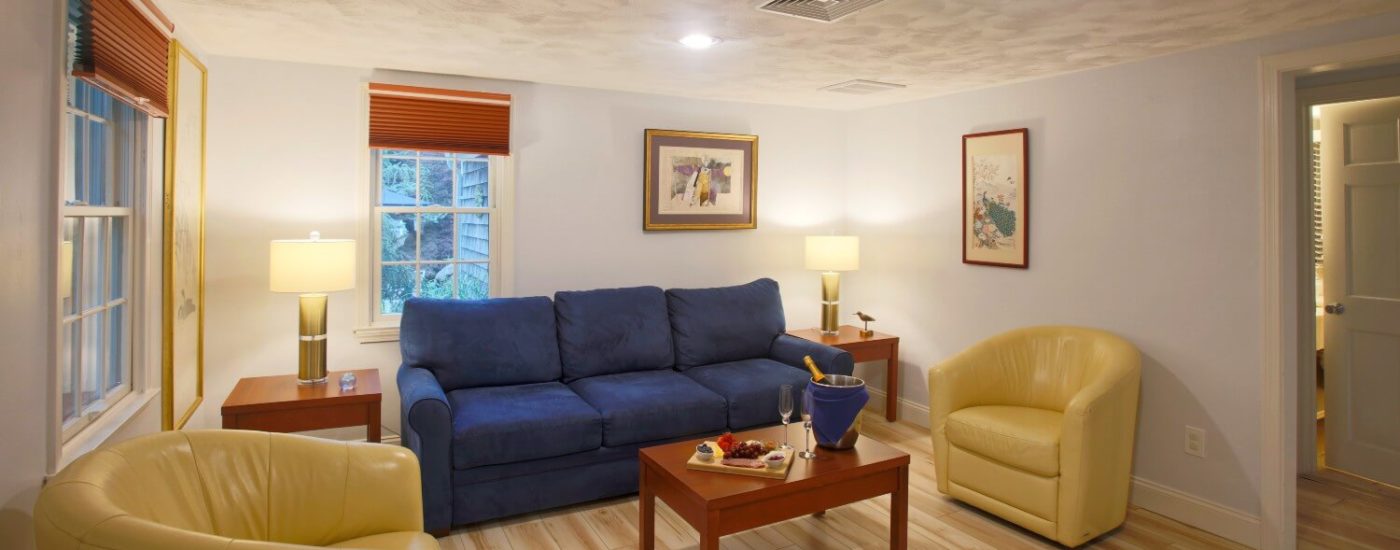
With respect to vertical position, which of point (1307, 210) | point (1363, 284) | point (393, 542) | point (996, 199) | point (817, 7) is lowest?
point (393, 542)

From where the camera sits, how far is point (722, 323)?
451 cm

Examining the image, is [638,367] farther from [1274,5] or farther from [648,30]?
[1274,5]

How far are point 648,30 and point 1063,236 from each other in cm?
242

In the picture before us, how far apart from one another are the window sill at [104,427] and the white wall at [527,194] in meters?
0.99

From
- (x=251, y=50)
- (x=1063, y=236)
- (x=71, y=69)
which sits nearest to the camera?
(x=71, y=69)

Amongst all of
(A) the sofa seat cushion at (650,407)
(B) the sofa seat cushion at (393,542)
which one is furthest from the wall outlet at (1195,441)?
(B) the sofa seat cushion at (393,542)

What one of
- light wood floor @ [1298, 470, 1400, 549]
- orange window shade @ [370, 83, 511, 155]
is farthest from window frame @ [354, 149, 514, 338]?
light wood floor @ [1298, 470, 1400, 549]

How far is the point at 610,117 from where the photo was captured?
464 centimetres

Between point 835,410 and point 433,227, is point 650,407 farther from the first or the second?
point 433,227

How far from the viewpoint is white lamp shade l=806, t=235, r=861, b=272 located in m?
5.02

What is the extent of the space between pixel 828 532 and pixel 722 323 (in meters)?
1.51

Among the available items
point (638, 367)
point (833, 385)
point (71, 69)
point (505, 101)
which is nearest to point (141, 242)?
point (71, 69)

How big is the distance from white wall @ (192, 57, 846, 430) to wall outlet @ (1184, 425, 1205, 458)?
98.8 inches

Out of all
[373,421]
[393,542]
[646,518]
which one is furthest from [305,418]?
[646,518]
